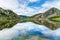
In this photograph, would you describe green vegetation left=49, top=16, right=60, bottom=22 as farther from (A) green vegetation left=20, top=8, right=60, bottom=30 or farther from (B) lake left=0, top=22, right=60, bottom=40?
(B) lake left=0, top=22, right=60, bottom=40

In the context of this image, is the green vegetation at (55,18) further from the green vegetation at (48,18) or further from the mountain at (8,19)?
the mountain at (8,19)

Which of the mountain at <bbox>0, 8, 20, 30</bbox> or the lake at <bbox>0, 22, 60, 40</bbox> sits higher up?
the mountain at <bbox>0, 8, 20, 30</bbox>

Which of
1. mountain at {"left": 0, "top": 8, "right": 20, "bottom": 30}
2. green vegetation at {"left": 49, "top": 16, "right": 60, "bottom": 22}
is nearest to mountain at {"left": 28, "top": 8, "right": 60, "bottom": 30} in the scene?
green vegetation at {"left": 49, "top": 16, "right": 60, "bottom": 22}

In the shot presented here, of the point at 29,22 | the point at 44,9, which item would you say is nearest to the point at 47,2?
the point at 44,9

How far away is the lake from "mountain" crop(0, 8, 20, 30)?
0.09 metres

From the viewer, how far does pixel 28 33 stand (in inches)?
158

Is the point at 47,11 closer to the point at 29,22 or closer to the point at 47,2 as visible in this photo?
the point at 47,2

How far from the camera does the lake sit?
4.00m

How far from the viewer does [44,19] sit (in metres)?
4.07

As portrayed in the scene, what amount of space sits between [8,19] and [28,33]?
0.52 m

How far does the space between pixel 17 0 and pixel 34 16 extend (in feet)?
1.67

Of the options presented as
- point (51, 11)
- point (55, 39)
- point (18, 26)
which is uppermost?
point (51, 11)

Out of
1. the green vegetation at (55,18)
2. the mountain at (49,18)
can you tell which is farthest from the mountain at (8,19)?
the green vegetation at (55,18)

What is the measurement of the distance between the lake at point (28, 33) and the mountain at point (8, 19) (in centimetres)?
9
